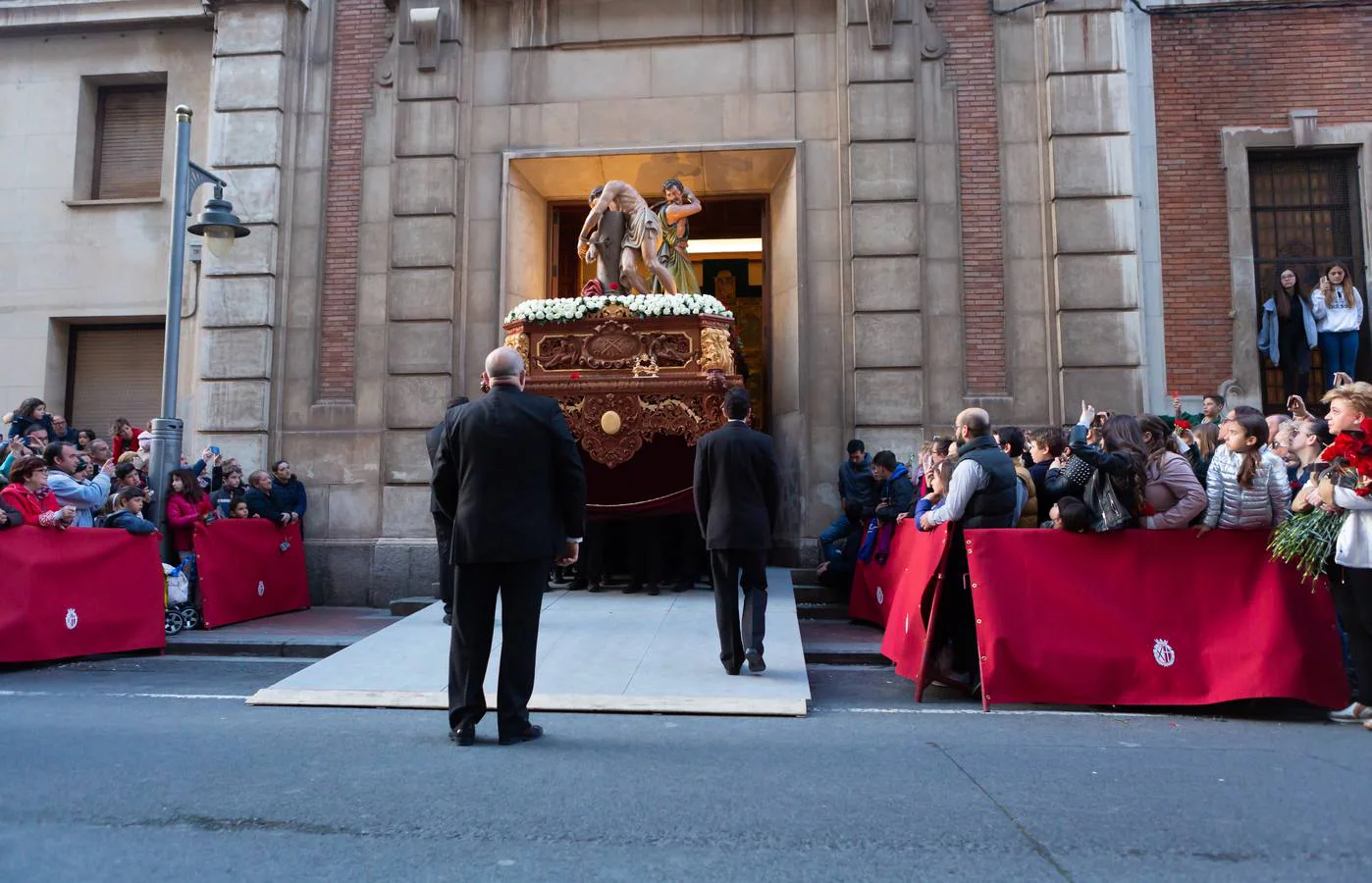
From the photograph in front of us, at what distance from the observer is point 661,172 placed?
1396 centimetres

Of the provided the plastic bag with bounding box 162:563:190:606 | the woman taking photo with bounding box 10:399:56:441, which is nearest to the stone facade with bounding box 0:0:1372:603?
the woman taking photo with bounding box 10:399:56:441

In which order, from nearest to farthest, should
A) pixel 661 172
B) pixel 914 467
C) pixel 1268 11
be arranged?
pixel 914 467 < pixel 1268 11 < pixel 661 172

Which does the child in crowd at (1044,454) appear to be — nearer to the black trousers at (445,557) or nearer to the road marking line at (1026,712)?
the road marking line at (1026,712)

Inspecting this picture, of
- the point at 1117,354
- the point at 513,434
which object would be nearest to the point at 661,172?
the point at 1117,354

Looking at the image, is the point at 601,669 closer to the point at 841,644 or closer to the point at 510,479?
the point at 510,479

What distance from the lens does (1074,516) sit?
6.45 m

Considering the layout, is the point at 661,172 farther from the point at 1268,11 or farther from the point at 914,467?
the point at 1268,11

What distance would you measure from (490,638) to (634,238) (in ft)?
23.6

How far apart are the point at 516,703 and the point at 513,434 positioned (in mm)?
1449

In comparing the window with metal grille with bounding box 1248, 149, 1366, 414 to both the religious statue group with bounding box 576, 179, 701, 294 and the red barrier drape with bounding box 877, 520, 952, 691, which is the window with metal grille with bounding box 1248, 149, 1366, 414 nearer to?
the religious statue group with bounding box 576, 179, 701, 294

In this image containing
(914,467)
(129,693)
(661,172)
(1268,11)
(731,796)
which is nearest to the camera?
(731,796)

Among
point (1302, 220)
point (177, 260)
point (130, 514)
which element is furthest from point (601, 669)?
point (1302, 220)

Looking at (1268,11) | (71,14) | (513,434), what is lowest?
(513,434)

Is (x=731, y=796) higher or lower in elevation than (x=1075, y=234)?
lower
